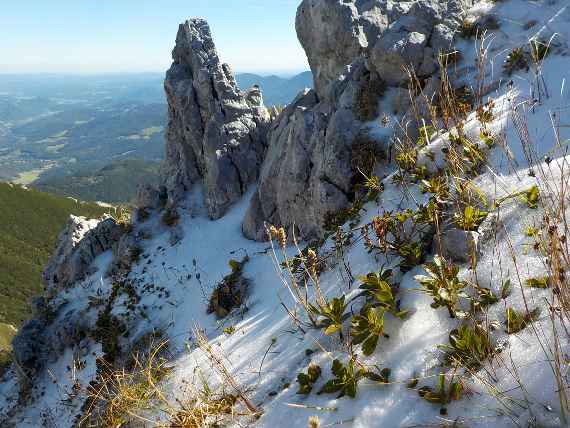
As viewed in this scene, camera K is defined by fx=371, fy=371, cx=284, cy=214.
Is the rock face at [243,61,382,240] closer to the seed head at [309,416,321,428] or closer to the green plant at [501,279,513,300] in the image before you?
the green plant at [501,279,513,300]

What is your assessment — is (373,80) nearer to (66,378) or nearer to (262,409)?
(262,409)

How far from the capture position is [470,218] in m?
5.15

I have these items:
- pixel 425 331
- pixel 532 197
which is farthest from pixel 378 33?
pixel 425 331

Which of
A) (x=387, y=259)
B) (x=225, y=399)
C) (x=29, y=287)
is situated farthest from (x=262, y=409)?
(x=29, y=287)

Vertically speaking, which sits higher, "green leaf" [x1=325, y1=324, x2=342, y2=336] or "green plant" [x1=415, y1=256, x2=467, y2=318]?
"green plant" [x1=415, y1=256, x2=467, y2=318]

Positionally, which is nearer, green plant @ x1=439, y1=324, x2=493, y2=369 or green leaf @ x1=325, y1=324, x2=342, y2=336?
green plant @ x1=439, y1=324, x2=493, y2=369

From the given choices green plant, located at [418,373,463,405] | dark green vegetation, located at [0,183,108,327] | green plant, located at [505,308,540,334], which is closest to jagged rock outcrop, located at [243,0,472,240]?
green plant, located at [505,308,540,334]

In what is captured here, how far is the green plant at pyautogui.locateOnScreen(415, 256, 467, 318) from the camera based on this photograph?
14.3ft

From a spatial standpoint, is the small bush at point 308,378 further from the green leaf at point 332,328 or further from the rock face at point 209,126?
the rock face at point 209,126

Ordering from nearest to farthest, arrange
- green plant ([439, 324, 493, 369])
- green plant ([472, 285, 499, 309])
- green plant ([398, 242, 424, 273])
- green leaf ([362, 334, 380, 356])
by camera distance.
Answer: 1. green plant ([439, 324, 493, 369])
2. green plant ([472, 285, 499, 309])
3. green leaf ([362, 334, 380, 356])
4. green plant ([398, 242, 424, 273])

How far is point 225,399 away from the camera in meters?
5.21

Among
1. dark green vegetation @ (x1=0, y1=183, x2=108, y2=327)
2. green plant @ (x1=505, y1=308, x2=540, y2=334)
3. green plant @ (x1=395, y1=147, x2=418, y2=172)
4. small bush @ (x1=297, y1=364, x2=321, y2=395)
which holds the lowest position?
dark green vegetation @ (x1=0, y1=183, x2=108, y2=327)

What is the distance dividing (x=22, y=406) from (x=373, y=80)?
22.3 metres

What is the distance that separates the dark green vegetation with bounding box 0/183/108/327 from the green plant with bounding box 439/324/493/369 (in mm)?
142459
